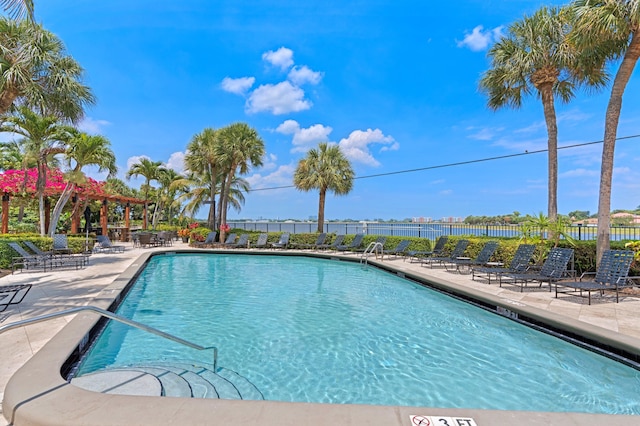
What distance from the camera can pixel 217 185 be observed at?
23.3 m

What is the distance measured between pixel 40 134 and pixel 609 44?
1704cm

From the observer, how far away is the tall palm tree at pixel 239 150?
19000mm

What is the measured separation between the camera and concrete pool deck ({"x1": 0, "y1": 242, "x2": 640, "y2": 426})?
231cm

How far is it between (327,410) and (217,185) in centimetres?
2219

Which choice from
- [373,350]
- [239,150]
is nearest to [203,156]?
[239,150]

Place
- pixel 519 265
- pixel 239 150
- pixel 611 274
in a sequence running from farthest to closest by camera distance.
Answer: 1. pixel 239 150
2. pixel 519 265
3. pixel 611 274

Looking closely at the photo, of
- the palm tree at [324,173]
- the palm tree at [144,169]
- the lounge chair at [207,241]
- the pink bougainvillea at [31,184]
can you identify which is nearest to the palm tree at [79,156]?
the pink bougainvillea at [31,184]

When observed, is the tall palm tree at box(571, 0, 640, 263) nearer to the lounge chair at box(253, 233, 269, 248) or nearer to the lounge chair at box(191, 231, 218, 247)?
the lounge chair at box(253, 233, 269, 248)

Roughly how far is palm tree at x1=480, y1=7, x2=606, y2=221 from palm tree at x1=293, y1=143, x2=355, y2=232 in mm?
8809

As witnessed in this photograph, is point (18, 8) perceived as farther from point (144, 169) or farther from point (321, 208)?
point (144, 169)

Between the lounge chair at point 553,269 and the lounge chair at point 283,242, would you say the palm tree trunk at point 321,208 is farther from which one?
the lounge chair at point 553,269

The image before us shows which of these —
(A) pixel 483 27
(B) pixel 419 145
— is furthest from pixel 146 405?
(B) pixel 419 145

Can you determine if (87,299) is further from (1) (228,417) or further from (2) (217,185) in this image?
(2) (217,185)

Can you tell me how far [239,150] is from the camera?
1902 cm
